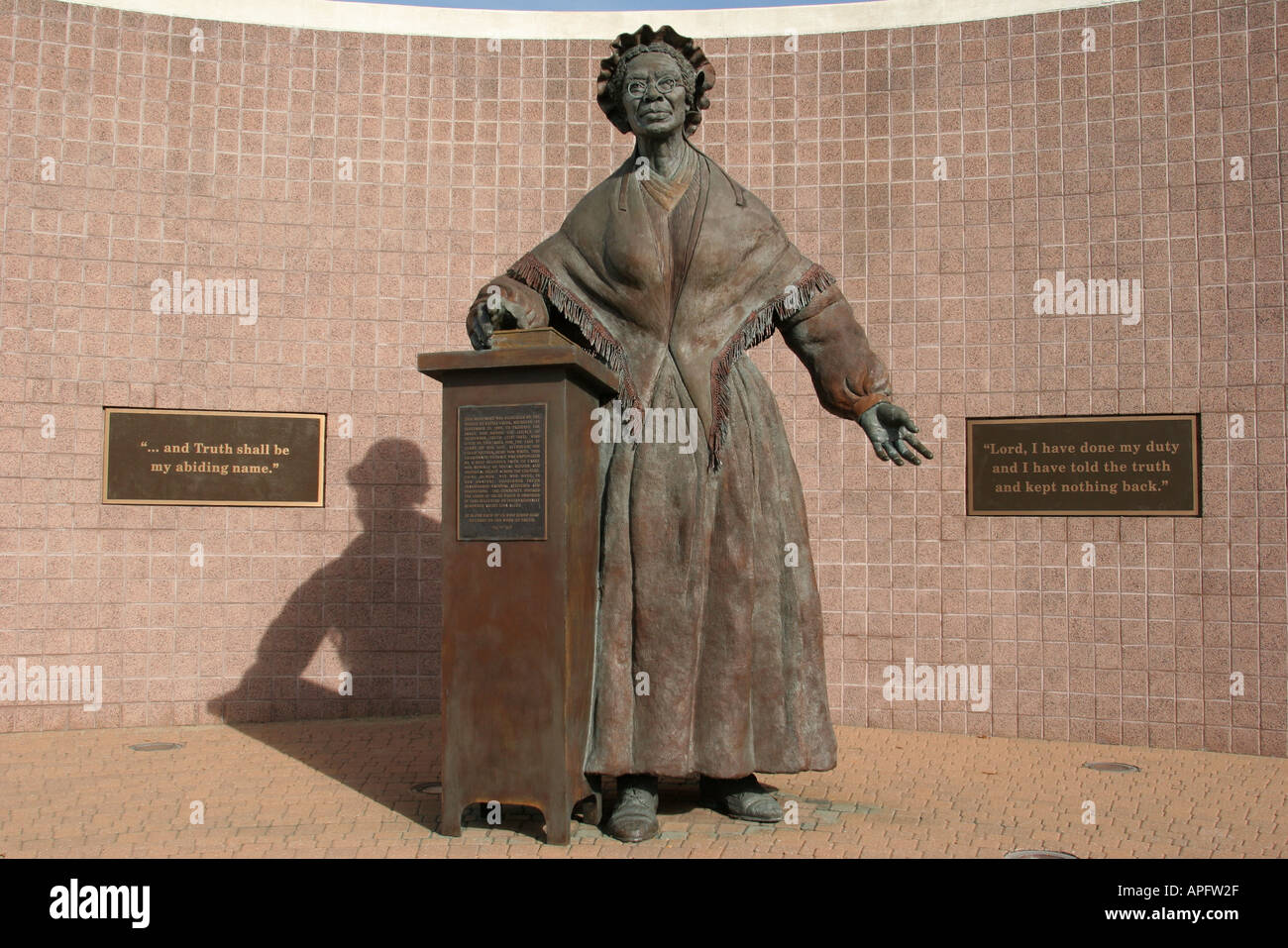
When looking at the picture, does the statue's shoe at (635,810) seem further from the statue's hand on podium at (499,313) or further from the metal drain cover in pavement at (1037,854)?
the statue's hand on podium at (499,313)

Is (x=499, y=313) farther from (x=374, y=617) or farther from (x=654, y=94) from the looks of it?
(x=374, y=617)

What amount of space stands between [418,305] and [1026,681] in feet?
14.9

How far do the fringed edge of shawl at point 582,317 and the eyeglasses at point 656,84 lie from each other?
2.60 feet

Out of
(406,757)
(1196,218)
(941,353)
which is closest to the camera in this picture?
(406,757)

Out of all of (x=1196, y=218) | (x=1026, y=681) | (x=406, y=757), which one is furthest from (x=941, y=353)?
(x=406, y=757)

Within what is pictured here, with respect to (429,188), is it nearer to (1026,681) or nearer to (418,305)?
(418,305)

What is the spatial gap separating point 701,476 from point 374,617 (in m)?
3.51

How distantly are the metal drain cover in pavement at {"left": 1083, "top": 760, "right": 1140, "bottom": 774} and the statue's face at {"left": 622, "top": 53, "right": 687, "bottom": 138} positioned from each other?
158 inches

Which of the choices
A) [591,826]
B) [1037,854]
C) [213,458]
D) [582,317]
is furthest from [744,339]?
[213,458]

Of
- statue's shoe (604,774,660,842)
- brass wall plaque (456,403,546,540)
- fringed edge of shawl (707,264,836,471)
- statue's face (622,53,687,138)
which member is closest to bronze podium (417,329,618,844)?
brass wall plaque (456,403,546,540)

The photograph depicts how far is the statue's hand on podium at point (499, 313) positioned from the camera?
4406 millimetres

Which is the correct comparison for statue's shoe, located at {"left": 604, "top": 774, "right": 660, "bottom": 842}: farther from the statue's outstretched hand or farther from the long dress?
the statue's outstretched hand

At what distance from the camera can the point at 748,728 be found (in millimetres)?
4414

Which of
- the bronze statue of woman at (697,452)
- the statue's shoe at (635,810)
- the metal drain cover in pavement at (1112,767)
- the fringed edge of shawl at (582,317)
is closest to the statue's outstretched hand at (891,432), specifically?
the bronze statue of woman at (697,452)
